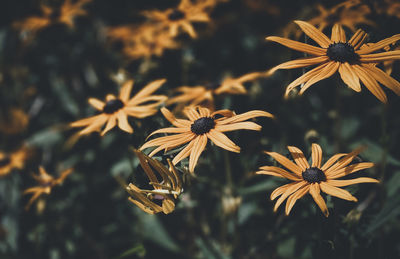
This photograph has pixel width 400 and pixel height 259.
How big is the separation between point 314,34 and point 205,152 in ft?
1.85

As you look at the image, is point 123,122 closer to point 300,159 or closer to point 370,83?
point 300,159

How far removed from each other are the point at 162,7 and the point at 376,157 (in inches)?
83.5

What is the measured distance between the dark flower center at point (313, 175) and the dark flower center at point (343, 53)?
1.21ft

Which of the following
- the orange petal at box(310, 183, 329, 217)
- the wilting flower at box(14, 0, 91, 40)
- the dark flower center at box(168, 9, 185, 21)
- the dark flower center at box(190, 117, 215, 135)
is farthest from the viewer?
the wilting flower at box(14, 0, 91, 40)

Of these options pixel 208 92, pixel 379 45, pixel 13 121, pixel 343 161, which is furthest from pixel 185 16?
pixel 13 121

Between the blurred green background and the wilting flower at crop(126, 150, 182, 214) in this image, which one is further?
the blurred green background

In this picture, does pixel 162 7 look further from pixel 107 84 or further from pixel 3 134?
pixel 3 134

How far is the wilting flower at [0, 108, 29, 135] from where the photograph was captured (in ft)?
8.71

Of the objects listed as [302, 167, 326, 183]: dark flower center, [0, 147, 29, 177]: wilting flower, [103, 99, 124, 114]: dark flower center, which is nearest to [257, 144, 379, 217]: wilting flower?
[302, 167, 326, 183]: dark flower center

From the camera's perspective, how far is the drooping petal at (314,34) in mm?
1119

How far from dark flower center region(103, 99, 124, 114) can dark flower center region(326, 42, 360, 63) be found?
0.87 m

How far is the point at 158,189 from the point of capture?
102cm

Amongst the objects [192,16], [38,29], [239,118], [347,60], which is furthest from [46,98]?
[347,60]

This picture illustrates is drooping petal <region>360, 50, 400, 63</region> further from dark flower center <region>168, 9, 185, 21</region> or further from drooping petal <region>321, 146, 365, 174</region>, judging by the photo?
dark flower center <region>168, 9, 185, 21</region>
